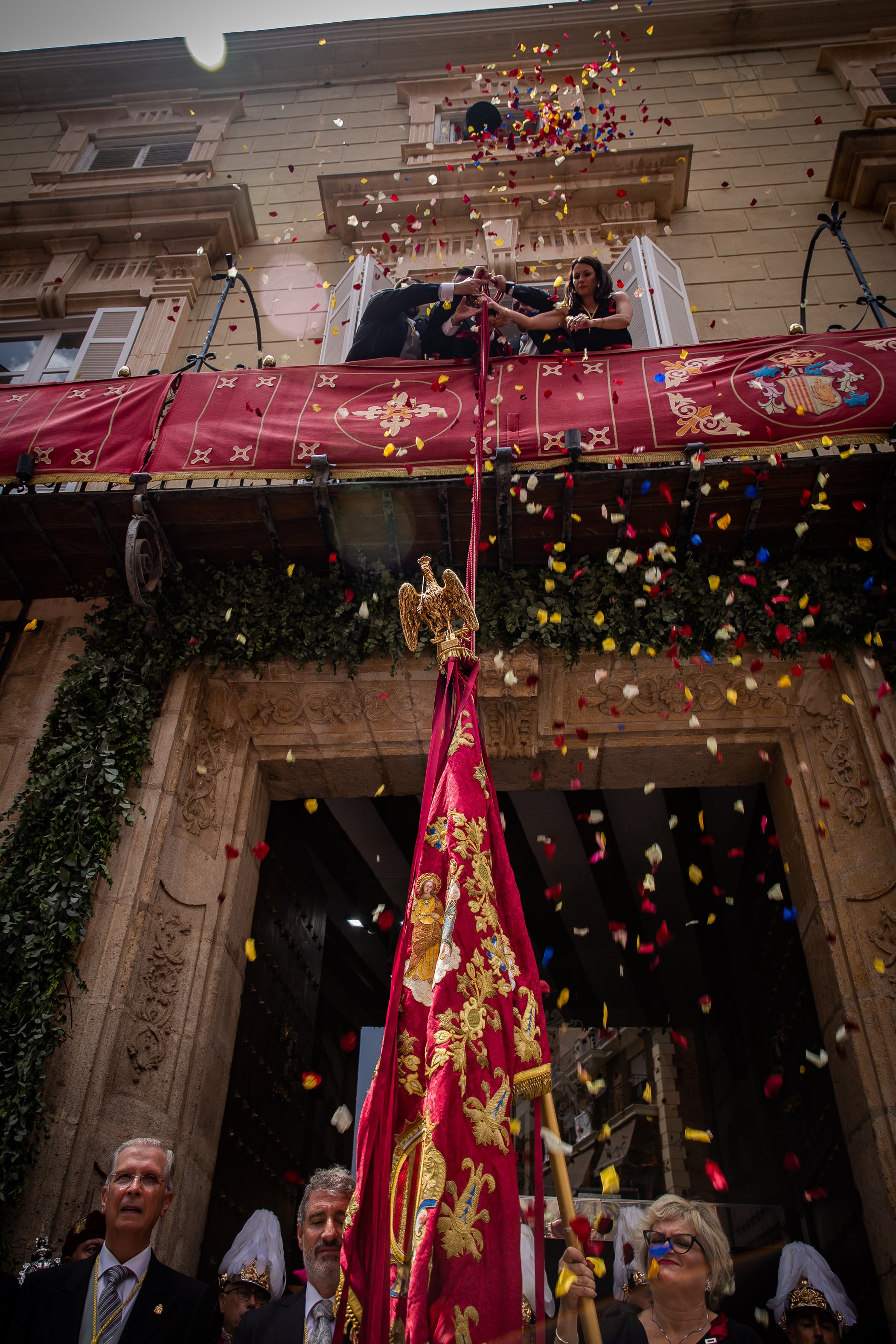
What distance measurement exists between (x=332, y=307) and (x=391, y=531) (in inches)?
156

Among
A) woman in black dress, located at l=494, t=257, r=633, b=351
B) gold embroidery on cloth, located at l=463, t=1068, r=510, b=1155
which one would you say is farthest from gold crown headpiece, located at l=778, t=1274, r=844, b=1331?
woman in black dress, located at l=494, t=257, r=633, b=351

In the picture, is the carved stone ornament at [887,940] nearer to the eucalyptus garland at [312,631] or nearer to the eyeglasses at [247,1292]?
the eucalyptus garland at [312,631]

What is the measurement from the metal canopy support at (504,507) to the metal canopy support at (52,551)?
8.91ft

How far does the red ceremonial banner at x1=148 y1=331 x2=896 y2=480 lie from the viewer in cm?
459

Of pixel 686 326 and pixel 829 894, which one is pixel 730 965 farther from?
pixel 686 326

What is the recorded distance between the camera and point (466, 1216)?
1.95m

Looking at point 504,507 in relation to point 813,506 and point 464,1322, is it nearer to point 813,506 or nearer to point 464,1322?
point 813,506

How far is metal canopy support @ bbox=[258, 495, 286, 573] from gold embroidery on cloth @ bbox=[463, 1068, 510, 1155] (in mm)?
3499

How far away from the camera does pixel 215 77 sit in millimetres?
10883

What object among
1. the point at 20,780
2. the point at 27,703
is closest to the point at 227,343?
the point at 27,703

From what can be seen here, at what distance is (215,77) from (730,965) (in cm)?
1238

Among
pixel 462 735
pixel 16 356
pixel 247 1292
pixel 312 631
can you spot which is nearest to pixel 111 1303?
pixel 247 1292

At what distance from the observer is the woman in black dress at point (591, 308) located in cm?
589

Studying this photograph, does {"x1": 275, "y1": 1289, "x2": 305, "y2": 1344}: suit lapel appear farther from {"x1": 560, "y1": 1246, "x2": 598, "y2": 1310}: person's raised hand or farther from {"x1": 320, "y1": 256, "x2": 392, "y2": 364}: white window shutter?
{"x1": 320, "y1": 256, "x2": 392, "y2": 364}: white window shutter
